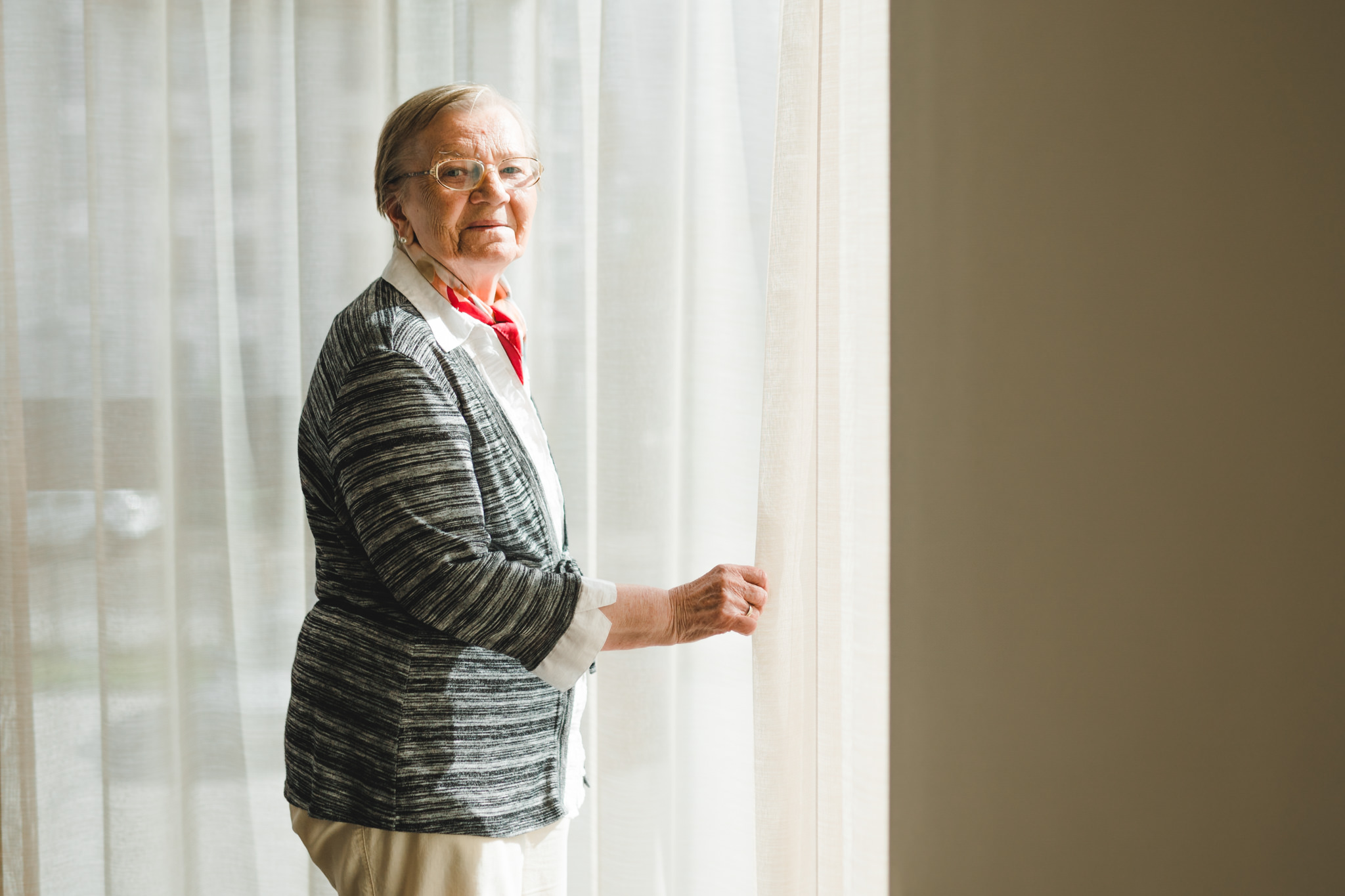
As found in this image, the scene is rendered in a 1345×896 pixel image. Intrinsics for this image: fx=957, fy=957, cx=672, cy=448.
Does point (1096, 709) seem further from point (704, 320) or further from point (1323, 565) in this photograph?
point (704, 320)

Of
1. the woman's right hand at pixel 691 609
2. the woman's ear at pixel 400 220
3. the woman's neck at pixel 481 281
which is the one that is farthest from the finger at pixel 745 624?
the woman's ear at pixel 400 220

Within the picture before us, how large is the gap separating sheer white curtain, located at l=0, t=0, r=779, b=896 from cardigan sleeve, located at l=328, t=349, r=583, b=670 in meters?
0.51

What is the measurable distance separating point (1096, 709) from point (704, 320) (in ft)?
2.52

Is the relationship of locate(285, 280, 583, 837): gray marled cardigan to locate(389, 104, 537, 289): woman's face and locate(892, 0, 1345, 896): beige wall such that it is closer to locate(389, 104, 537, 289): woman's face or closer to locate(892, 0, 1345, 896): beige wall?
locate(389, 104, 537, 289): woman's face

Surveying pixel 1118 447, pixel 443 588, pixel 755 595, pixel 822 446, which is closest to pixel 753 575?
pixel 755 595

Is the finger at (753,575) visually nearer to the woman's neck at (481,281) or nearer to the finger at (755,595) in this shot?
the finger at (755,595)

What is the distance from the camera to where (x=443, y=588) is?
1009mm

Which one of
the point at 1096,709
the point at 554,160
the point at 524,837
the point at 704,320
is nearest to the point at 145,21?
the point at 554,160

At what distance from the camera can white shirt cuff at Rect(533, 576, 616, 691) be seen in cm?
105

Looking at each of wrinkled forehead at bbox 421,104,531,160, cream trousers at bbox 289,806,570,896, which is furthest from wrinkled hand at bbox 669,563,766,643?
wrinkled forehead at bbox 421,104,531,160

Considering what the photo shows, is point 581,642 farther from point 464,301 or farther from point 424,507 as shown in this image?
point 464,301

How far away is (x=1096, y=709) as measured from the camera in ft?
3.97

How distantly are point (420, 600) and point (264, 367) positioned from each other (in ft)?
2.53

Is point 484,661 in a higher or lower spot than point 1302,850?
higher
